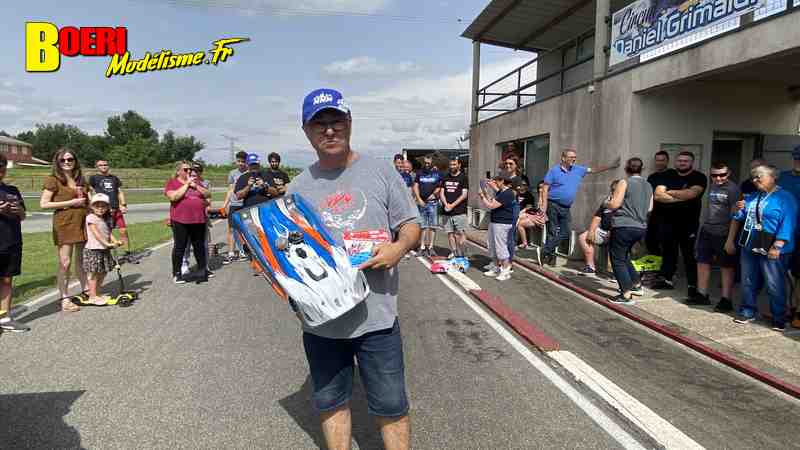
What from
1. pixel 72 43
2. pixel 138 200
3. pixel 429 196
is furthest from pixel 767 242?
pixel 138 200

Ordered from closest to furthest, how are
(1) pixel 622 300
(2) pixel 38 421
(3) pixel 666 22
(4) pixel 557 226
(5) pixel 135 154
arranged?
1. (2) pixel 38 421
2. (1) pixel 622 300
3. (3) pixel 666 22
4. (4) pixel 557 226
5. (5) pixel 135 154

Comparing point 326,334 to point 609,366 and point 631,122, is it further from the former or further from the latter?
point 631,122

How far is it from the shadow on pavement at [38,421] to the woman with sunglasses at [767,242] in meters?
6.17

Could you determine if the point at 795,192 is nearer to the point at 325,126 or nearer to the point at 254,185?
the point at 325,126

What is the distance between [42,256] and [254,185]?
18.0ft

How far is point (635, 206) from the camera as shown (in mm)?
5652

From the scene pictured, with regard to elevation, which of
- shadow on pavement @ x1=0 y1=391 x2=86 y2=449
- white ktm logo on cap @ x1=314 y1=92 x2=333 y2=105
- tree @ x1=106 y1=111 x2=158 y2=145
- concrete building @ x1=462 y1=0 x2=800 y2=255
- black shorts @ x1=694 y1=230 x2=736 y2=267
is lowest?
shadow on pavement @ x1=0 y1=391 x2=86 y2=449

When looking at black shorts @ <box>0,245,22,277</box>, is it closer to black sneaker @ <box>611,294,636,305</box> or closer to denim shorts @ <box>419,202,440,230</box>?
denim shorts @ <box>419,202,440,230</box>

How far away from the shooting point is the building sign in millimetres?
5773

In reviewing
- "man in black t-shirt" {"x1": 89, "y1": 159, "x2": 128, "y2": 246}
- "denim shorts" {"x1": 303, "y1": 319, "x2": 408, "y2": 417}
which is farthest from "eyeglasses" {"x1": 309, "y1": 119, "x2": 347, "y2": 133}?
"man in black t-shirt" {"x1": 89, "y1": 159, "x2": 128, "y2": 246}

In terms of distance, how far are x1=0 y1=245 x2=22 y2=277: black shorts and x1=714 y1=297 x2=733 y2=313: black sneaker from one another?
789cm

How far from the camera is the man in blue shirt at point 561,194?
8109 millimetres

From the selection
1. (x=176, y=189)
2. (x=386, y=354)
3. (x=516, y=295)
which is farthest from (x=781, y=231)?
(x=176, y=189)

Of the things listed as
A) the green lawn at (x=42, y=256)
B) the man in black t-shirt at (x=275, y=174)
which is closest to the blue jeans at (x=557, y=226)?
the man in black t-shirt at (x=275, y=174)
